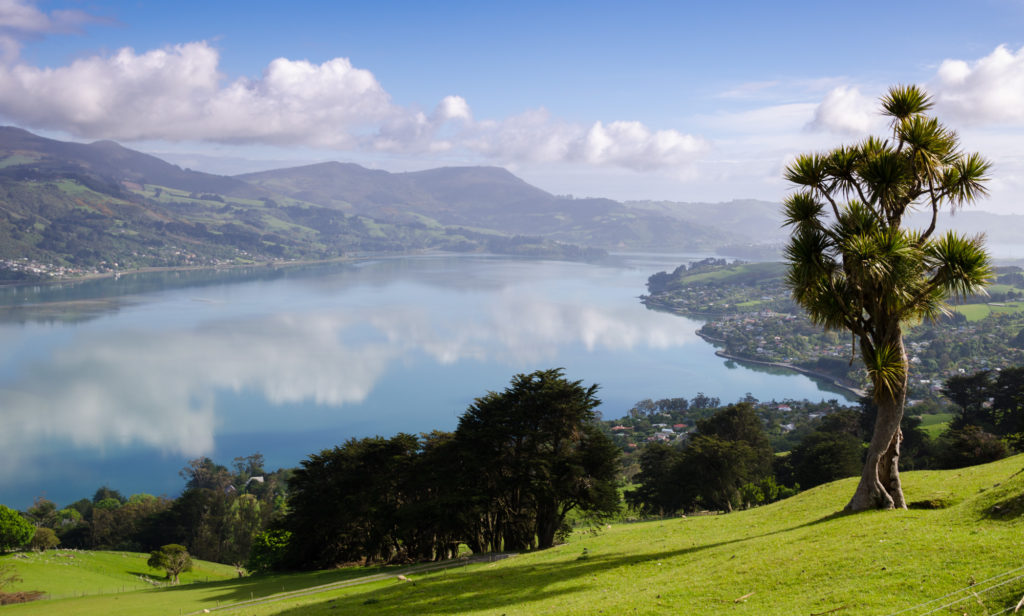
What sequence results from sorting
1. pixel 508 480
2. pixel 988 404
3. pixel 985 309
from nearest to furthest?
pixel 508 480 → pixel 988 404 → pixel 985 309

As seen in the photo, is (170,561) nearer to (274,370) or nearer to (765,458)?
(765,458)

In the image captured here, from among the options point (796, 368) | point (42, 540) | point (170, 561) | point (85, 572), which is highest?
point (796, 368)

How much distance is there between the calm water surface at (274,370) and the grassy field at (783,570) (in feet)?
156

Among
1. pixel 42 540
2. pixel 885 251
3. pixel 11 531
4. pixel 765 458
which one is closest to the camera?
pixel 885 251

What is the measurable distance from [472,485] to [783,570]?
14.3 metres

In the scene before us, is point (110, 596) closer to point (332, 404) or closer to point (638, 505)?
point (638, 505)

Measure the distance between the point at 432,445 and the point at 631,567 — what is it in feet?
46.6

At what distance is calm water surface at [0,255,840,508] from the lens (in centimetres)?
5928

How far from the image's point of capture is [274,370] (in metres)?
82.9

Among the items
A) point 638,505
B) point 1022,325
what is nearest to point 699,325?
point 1022,325

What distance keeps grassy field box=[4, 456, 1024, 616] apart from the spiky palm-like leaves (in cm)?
215

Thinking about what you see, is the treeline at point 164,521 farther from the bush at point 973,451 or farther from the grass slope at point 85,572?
the bush at point 973,451

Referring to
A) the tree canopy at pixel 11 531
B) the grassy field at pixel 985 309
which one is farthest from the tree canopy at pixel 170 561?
the grassy field at pixel 985 309

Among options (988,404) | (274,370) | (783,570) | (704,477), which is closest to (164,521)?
(704,477)
